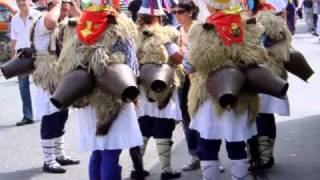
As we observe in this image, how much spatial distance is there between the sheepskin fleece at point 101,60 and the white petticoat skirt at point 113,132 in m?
0.05

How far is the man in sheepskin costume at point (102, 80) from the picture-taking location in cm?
406

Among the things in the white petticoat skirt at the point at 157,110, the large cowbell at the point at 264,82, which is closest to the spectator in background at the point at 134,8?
the white petticoat skirt at the point at 157,110

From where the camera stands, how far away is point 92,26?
418 centimetres

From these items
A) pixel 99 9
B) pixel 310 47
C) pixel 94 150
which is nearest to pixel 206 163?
→ pixel 94 150

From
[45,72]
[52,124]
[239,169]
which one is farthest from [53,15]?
[239,169]

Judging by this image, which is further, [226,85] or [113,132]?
[113,132]

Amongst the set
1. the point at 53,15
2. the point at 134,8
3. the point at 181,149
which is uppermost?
the point at 53,15

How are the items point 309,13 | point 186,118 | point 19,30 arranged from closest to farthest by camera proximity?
1. point 186,118
2. point 19,30
3. point 309,13

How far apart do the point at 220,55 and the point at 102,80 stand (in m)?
0.86

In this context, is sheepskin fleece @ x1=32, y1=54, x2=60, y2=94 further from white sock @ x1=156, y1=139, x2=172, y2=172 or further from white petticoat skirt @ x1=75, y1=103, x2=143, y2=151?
white petticoat skirt @ x1=75, y1=103, x2=143, y2=151

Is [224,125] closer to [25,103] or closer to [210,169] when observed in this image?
[210,169]

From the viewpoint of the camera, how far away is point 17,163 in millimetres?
6680

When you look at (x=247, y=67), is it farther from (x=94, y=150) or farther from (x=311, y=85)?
(x=311, y=85)

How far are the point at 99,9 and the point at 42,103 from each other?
2064mm
